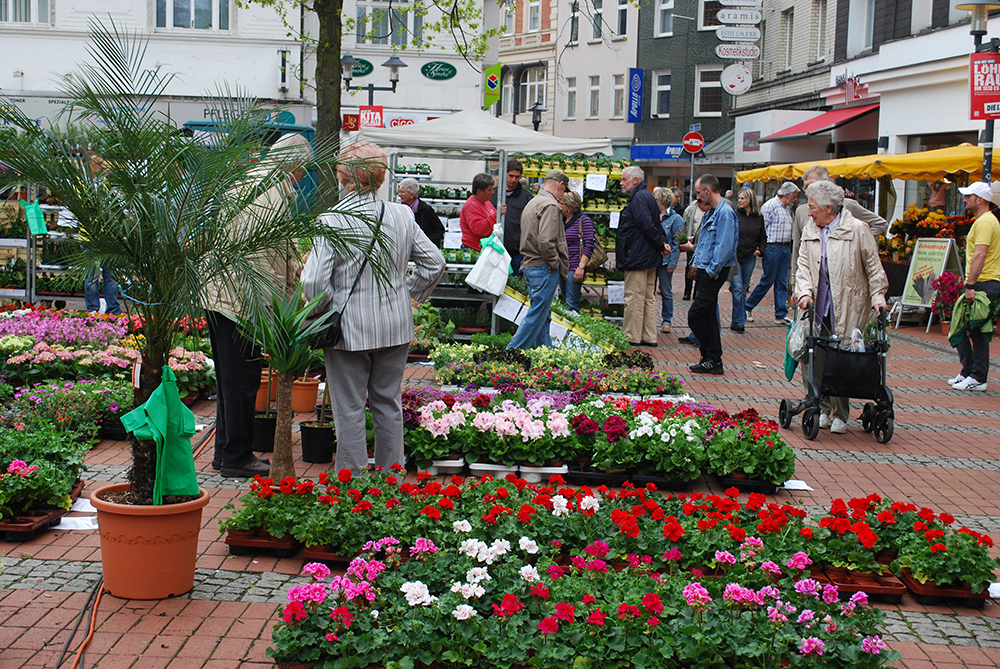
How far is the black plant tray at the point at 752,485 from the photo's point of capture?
6398mm

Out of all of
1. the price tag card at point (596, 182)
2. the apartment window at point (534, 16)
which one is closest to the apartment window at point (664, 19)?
the apartment window at point (534, 16)

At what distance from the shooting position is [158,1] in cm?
2712

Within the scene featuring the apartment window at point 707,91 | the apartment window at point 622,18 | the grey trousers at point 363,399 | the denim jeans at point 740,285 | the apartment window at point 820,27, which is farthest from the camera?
the apartment window at point 622,18

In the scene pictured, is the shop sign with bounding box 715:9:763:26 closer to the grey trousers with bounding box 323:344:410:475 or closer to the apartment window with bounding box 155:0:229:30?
the apartment window with bounding box 155:0:229:30

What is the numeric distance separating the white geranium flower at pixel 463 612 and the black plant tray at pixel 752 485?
10.3 feet

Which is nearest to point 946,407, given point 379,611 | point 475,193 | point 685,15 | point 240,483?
point 475,193

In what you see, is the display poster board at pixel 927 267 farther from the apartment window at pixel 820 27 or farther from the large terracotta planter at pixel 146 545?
the apartment window at pixel 820 27

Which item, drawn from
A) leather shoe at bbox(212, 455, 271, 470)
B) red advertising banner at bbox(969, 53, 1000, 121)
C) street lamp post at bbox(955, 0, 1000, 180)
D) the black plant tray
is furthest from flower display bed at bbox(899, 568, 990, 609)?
street lamp post at bbox(955, 0, 1000, 180)

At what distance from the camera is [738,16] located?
24.2 metres

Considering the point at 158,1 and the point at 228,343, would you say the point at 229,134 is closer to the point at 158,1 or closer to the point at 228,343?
the point at 228,343

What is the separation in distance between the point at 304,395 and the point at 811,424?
4070mm

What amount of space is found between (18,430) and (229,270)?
2.51 m

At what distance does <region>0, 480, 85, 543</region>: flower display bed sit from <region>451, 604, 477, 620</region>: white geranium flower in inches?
99.7

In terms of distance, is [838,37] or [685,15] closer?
[838,37]
